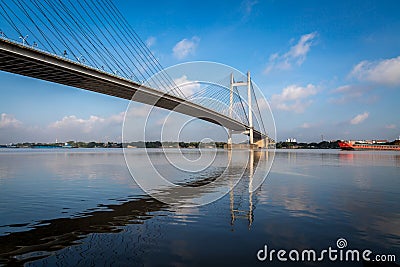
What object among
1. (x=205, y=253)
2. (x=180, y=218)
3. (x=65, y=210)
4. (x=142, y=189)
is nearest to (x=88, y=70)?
(x=142, y=189)

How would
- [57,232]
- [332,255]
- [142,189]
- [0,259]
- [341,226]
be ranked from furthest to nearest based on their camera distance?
1. [142,189]
2. [341,226]
3. [57,232]
4. [332,255]
5. [0,259]

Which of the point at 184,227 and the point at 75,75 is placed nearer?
the point at 184,227

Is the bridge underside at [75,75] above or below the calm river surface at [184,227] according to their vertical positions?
above

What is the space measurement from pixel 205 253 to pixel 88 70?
91.7 ft

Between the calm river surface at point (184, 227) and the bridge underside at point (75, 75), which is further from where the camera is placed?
the bridge underside at point (75, 75)

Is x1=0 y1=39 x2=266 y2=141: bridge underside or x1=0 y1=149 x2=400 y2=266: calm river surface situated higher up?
x1=0 y1=39 x2=266 y2=141: bridge underside

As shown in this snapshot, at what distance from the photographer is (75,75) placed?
29.4 m

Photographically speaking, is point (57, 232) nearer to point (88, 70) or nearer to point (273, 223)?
point (273, 223)

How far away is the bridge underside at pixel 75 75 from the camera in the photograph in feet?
79.0

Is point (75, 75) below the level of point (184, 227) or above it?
above

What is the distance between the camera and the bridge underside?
24.1 m

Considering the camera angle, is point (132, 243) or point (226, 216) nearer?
point (132, 243)

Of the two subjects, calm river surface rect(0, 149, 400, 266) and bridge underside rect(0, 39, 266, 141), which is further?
bridge underside rect(0, 39, 266, 141)

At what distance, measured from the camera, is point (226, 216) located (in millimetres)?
9062
